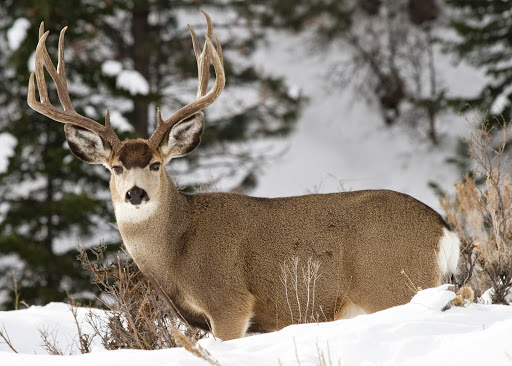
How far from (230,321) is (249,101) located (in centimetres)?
1933

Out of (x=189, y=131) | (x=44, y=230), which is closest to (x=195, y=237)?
(x=189, y=131)

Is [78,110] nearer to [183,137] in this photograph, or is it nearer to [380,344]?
[183,137]

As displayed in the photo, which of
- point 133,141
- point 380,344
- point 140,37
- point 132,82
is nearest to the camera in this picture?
point 380,344

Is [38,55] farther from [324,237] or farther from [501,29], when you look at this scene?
[501,29]

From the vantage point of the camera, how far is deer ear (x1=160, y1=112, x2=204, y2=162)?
6.24 m

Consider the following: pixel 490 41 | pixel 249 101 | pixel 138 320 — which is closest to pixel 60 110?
pixel 138 320

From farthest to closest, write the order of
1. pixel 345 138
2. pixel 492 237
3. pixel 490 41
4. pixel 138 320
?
pixel 345 138, pixel 490 41, pixel 492 237, pixel 138 320

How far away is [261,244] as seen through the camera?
5.87 metres

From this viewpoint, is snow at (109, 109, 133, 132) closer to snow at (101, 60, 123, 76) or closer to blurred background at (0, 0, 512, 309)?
blurred background at (0, 0, 512, 309)

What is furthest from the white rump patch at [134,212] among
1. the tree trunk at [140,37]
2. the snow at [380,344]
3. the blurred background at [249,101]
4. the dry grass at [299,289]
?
the tree trunk at [140,37]

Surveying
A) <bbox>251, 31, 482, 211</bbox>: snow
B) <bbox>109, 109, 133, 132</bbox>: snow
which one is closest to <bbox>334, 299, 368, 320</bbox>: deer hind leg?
<bbox>109, 109, 133, 132</bbox>: snow

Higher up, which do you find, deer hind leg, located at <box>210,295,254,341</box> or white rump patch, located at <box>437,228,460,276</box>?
white rump patch, located at <box>437,228,460,276</box>

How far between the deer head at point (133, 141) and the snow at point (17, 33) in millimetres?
8474

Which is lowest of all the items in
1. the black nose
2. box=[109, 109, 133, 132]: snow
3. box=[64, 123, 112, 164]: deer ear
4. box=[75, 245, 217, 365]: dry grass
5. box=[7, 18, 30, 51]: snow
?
box=[75, 245, 217, 365]: dry grass
